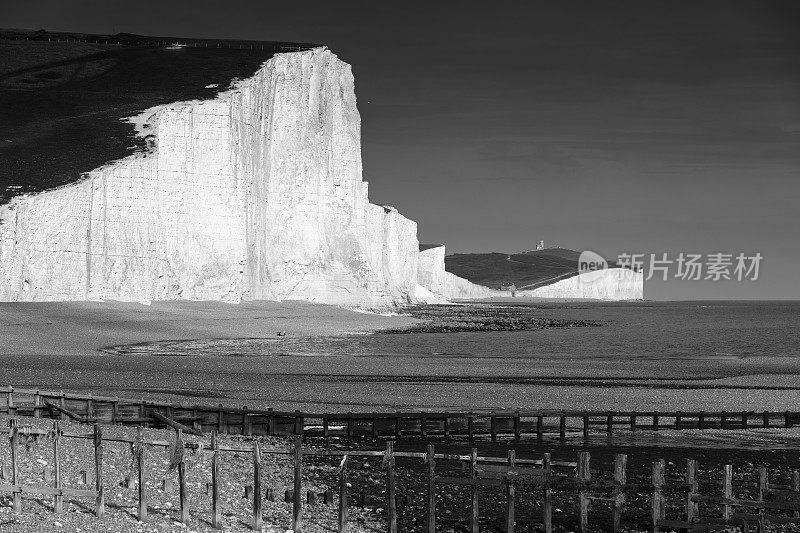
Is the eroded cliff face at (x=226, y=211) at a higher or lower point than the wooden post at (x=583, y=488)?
higher

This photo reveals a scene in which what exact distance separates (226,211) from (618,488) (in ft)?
199

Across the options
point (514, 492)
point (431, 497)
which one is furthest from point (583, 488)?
point (431, 497)

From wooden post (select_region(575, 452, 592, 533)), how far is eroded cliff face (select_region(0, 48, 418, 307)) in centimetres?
5109

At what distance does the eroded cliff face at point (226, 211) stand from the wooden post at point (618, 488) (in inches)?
2019

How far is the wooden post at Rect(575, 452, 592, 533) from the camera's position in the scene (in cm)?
1436

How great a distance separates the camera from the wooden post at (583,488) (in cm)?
1436

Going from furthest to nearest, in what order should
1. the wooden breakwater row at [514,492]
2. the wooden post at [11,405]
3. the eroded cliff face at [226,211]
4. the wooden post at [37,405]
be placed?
1. the eroded cliff face at [226,211]
2. the wooden post at [37,405]
3. the wooden post at [11,405]
4. the wooden breakwater row at [514,492]

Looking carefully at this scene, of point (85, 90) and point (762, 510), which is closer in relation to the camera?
point (762, 510)

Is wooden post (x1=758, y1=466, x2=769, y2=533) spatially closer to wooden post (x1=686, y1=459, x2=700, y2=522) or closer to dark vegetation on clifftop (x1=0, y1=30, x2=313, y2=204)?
wooden post (x1=686, y1=459, x2=700, y2=522)

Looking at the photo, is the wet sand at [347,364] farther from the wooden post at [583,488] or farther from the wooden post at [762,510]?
the wooden post at [762,510]

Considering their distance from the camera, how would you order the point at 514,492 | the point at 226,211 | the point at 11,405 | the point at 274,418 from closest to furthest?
the point at 514,492 < the point at 11,405 < the point at 274,418 < the point at 226,211

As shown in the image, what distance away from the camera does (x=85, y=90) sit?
94.7 meters

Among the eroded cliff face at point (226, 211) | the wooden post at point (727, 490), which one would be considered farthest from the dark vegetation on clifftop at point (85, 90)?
the wooden post at point (727, 490)

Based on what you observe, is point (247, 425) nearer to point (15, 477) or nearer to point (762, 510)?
point (15, 477)
